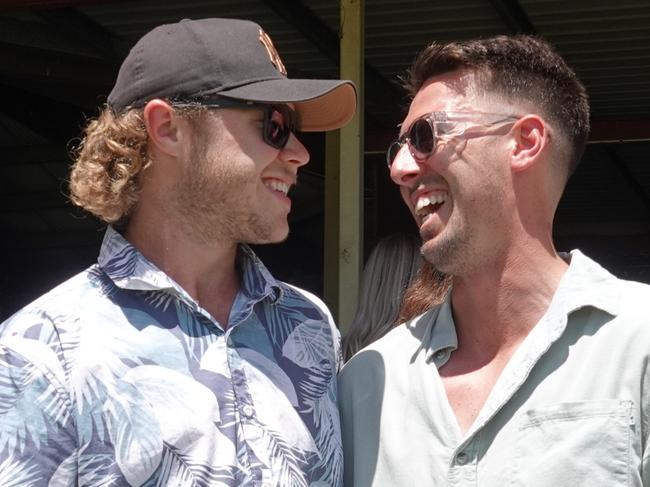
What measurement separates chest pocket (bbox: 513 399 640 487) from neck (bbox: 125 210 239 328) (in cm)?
64

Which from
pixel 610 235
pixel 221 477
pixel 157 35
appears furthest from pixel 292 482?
pixel 610 235

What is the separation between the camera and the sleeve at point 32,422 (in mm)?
1789

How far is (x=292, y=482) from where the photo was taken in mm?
1967

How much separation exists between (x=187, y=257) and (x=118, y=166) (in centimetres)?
23

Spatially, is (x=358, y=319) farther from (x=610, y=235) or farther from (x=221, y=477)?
(x=610, y=235)

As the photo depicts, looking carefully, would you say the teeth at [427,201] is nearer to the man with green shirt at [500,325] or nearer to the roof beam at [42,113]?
the man with green shirt at [500,325]

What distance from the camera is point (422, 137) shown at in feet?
7.50

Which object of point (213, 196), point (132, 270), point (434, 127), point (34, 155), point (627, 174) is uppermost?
point (434, 127)

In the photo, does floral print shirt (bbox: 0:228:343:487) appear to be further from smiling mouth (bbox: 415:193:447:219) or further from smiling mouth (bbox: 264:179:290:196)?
smiling mouth (bbox: 415:193:447:219)

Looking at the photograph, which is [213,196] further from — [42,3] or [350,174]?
[42,3]

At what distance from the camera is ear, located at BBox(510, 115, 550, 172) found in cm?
225

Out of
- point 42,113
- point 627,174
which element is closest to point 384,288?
point 42,113

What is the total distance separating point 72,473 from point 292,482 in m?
0.40

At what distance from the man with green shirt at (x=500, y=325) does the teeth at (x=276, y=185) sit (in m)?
0.28
